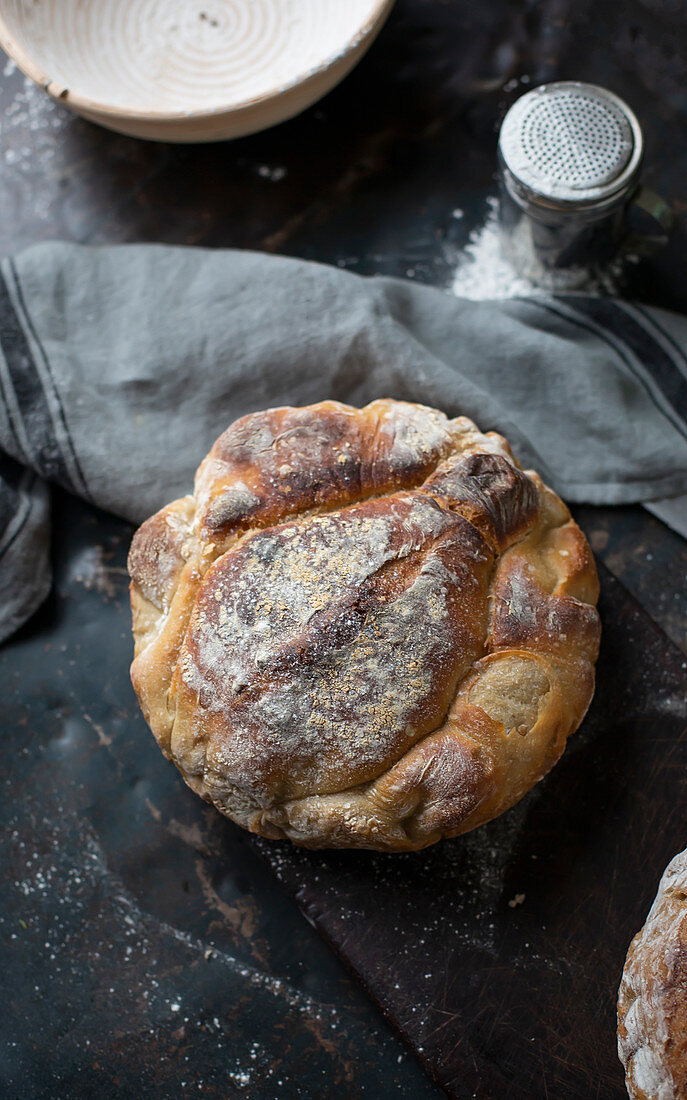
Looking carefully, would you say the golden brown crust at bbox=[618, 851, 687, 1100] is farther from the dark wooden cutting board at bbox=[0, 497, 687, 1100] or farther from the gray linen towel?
the gray linen towel

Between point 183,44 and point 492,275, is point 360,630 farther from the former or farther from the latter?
point 183,44

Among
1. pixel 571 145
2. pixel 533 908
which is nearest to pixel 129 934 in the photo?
pixel 533 908

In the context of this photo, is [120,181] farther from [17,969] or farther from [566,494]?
[17,969]

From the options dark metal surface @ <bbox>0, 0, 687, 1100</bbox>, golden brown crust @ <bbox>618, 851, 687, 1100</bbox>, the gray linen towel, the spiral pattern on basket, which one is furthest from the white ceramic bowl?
golden brown crust @ <bbox>618, 851, 687, 1100</bbox>

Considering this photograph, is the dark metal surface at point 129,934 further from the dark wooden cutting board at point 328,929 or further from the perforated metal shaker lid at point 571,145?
the perforated metal shaker lid at point 571,145

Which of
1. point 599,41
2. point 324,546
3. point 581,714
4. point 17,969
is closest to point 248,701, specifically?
point 324,546

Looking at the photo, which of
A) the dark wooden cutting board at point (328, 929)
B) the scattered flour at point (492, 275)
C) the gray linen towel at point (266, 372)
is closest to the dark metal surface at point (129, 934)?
the dark wooden cutting board at point (328, 929)

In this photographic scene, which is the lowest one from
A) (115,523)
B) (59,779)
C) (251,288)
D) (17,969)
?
(17,969)
